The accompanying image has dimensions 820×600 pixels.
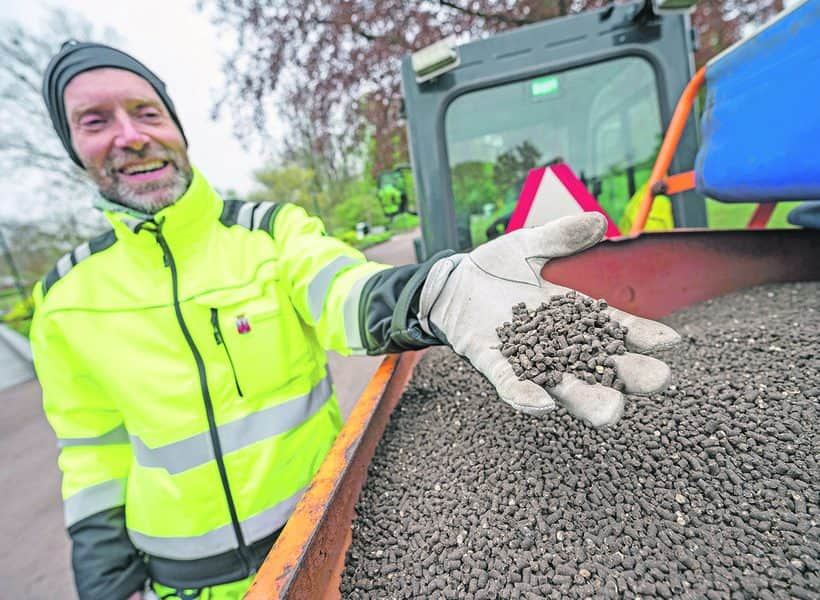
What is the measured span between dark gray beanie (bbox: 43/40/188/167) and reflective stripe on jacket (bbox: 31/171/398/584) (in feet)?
1.39

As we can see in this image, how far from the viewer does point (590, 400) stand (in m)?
Result: 0.91

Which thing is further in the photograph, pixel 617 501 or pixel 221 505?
pixel 221 505

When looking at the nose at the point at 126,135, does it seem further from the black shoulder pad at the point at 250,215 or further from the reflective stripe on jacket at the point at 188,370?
the black shoulder pad at the point at 250,215

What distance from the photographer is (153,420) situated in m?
1.33

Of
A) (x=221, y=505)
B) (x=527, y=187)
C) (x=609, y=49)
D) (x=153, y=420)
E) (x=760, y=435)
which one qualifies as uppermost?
(x=609, y=49)

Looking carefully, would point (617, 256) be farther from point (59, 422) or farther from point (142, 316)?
point (59, 422)

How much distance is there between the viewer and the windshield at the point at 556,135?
2.70 metres

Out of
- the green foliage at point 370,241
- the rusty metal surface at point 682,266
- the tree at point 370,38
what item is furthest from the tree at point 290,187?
the rusty metal surface at point 682,266

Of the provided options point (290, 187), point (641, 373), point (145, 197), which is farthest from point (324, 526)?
point (290, 187)

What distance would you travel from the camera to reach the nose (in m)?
1.46

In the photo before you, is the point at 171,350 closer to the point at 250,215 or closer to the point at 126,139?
the point at 250,215

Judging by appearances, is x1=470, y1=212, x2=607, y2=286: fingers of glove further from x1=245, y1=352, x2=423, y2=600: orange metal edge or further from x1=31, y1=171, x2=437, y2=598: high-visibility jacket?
x1=245, y1=352, x2=423, y2=600: orange metal edge

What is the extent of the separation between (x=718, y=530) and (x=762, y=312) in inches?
46.7

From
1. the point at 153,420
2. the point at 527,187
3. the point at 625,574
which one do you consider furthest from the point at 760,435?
the point at 153,420
